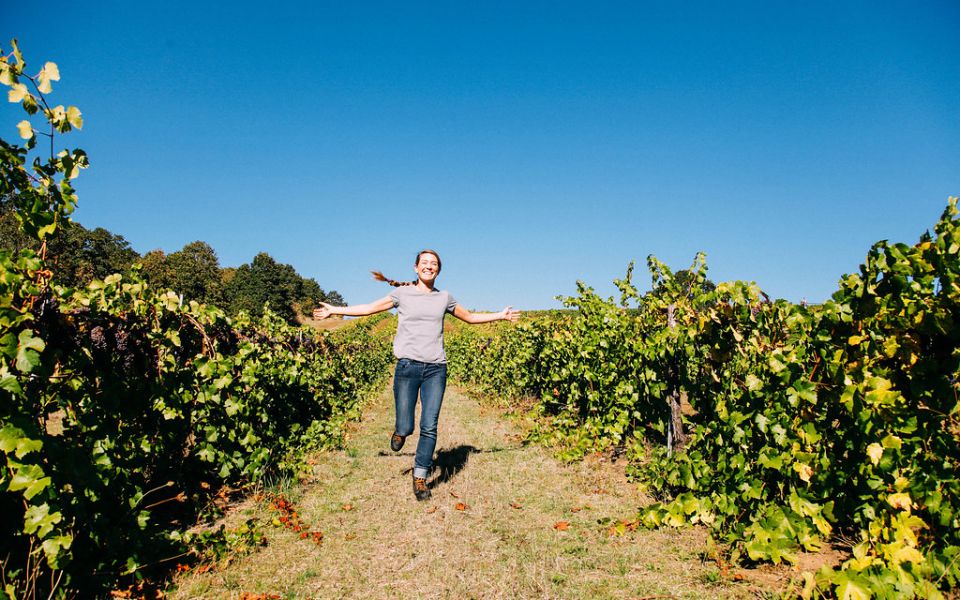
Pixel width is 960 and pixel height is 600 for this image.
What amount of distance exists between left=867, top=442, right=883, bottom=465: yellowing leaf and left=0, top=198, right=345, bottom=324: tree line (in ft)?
159

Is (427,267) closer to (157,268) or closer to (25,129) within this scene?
(25,129)

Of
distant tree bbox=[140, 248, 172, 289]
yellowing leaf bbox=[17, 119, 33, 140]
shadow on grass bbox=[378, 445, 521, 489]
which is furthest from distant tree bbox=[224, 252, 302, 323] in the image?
yellowing leaf bbox=[17, 119, 33, 140]

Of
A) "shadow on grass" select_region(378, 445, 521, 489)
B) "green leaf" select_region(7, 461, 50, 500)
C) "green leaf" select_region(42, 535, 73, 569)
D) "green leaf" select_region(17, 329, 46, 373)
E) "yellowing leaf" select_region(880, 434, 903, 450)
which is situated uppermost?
"green leaf" select_region(17, 329, 46, 373)

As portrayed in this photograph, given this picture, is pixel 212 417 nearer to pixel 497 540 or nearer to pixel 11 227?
pixel 497 540

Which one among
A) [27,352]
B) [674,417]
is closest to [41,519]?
[27,352]

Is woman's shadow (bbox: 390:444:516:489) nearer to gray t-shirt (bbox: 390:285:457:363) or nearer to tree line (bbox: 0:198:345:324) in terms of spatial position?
gray t-shirt (bbox: 390:285:457:363)

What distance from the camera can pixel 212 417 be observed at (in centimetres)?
448

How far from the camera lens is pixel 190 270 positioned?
62.8 meters

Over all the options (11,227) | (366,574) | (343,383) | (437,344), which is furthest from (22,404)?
(11,227)

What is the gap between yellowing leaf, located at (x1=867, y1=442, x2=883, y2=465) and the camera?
2725 mm

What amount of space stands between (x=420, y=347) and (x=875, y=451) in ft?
10.7

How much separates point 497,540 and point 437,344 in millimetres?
1718

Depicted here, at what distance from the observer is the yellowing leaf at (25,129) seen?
2428 millimetres

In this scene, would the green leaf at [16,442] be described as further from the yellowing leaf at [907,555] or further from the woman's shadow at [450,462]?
the yellowing leaf at [907,555]
